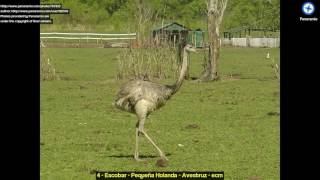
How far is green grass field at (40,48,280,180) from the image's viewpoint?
34.7 ft

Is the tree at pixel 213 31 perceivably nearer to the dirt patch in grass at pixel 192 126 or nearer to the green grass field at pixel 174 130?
the green grass field at pixel 174 130

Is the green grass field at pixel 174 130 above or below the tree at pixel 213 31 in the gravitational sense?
below

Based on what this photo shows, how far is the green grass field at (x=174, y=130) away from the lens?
10.6 meters

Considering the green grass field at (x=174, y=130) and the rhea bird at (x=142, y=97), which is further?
the rhea bird at (x=142, y=97)

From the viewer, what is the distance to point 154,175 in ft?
30.3

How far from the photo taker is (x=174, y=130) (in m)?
14.2
